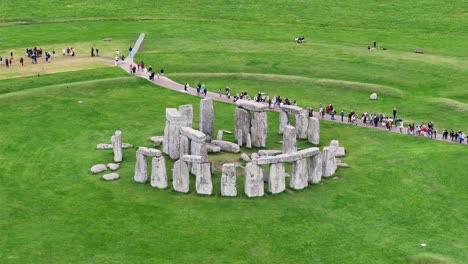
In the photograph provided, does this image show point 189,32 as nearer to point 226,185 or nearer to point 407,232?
point 226,185

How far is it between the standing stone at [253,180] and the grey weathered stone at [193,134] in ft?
15.2

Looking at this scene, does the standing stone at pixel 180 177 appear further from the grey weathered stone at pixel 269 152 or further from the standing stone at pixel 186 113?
the standing stone at pixel 186 113

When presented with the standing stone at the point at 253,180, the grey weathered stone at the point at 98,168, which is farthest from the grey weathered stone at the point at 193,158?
the grey weathered stone at the point at 98,168

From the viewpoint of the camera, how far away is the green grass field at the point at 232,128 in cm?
4547

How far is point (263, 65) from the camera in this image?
87562 millimetres

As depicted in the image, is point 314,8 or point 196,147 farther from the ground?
point 314,8

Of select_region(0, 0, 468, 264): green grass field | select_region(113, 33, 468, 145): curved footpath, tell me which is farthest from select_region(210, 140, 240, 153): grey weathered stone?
select_region(113, 33, 468, 145): curved footpath

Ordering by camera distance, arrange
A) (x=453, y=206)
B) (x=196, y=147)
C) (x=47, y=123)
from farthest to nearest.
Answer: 1. (x=47, y=123)
2. (x=196, y=147)
3. (x=453, y=206)

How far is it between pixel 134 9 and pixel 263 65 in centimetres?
3920

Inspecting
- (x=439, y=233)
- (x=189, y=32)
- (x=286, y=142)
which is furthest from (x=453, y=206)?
(x=189, y=32)

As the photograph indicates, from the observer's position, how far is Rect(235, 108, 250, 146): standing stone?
6200cm

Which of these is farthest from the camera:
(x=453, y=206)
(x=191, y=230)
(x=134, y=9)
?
(x=134, y=9)

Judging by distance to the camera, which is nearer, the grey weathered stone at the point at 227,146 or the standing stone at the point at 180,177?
the standing stone at the point at 180,177

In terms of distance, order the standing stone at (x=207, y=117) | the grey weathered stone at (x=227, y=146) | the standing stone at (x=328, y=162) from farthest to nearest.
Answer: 1. the standing stone at (x=207, y=117)
2. the grey weathered stone at (x=227, y=146)
3. the standing stone at (x=328, y=162)
